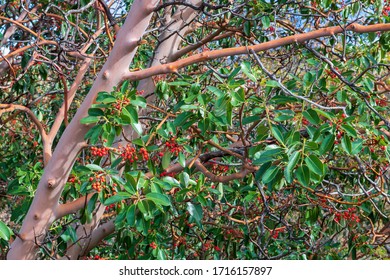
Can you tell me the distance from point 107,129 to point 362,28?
133 cm

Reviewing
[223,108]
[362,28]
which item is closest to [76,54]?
[223,108]

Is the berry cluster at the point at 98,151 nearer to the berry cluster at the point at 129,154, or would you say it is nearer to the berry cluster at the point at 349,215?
the berry cluster at the point at 129,154

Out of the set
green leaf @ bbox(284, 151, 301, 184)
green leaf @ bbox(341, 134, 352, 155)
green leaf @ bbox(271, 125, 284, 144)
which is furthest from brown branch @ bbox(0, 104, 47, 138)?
green leaf @ bbox(341, 134, 352, 155)


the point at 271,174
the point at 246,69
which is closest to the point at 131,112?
the point at 246,69

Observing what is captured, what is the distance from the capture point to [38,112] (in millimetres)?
3889

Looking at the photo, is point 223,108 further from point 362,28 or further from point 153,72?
point 362,28

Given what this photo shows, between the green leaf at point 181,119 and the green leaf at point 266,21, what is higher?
the green leaf at point 266,21

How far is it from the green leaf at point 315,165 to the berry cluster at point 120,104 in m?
0.83

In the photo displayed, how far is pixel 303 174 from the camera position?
1.95 meters

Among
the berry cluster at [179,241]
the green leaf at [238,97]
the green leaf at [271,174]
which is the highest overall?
the green leaf at [238,97]

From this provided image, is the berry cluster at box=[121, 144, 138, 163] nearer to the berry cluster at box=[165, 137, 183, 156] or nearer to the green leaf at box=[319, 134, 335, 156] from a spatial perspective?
the berry cluster at box=[165, 137, 183, 156]

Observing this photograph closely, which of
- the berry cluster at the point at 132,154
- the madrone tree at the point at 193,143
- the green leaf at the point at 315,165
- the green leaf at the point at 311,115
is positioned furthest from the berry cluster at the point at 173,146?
the green leaf at the point at 315,165

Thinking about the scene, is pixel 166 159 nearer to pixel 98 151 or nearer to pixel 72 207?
pixel 98 151

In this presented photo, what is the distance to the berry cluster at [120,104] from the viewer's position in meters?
2.27
